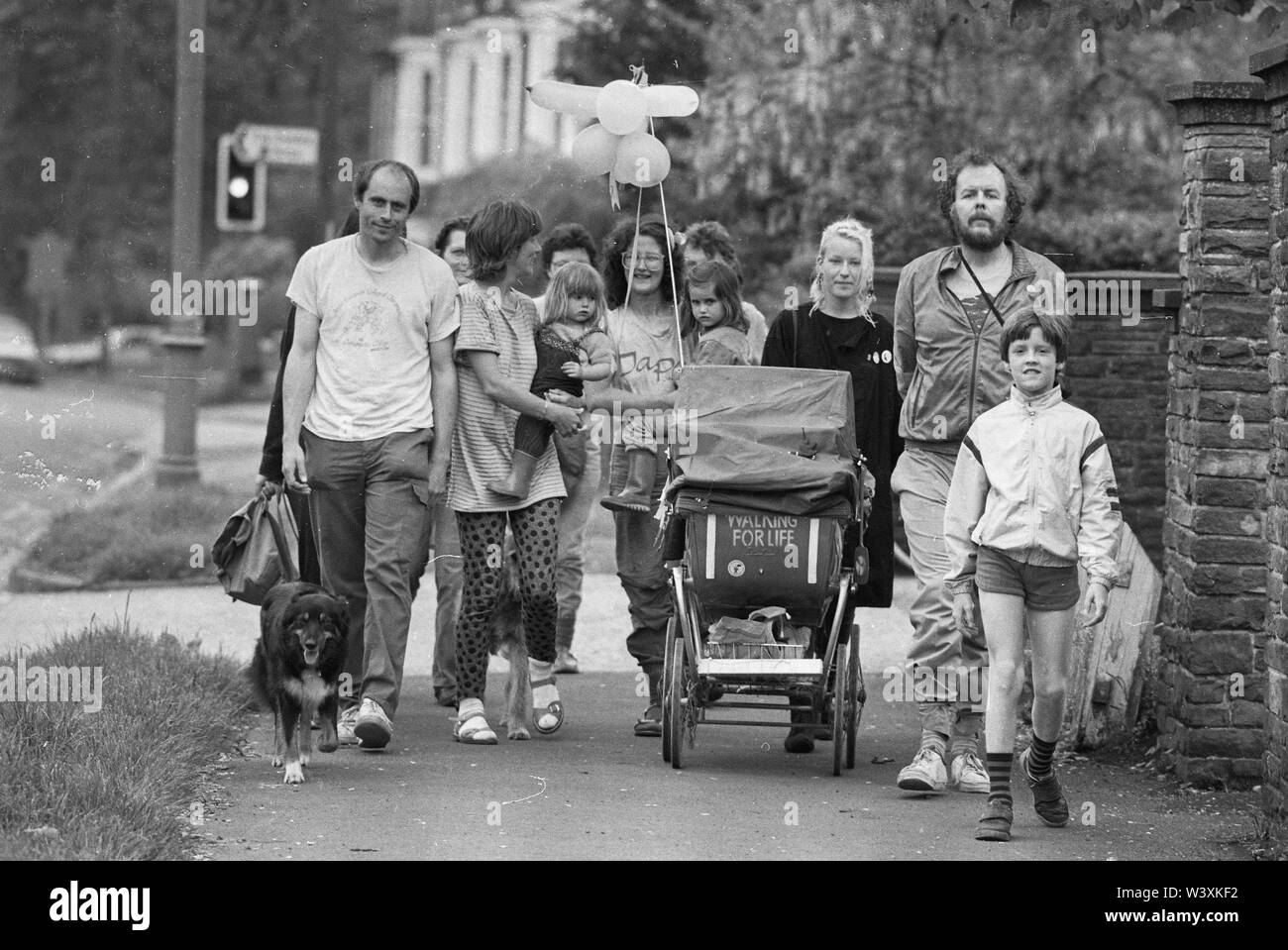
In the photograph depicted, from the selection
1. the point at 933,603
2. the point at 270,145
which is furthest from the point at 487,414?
the point at 270,145

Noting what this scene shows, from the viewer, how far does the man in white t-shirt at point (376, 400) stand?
806cm

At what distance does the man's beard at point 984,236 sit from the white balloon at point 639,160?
6.76 ft

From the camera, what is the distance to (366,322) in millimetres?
8078

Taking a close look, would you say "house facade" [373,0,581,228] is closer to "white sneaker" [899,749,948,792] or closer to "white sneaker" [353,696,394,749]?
"white sneaker" [353,696,394,749]

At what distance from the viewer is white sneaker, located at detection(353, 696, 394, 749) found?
8.00 m

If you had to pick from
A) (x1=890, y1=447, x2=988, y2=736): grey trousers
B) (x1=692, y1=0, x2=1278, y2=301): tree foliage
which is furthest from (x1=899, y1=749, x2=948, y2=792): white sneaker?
(x1=692, y1=0, x2=1278, y2=301): tree foliage

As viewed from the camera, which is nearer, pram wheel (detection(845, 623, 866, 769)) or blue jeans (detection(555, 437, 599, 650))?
pram wheel (detection(845, 623, 866, 769))

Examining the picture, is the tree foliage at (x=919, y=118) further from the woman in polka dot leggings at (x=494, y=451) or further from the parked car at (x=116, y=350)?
the parked car at (x=116, y=350)

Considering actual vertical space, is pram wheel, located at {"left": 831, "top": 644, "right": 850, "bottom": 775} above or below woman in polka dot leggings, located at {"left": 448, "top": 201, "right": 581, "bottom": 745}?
below

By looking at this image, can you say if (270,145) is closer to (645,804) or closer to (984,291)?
(984,291)

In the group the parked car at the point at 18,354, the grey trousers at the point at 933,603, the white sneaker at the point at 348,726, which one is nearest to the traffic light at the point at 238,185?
the white sneaker at the point at 348,726

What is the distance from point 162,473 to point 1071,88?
8006mm
